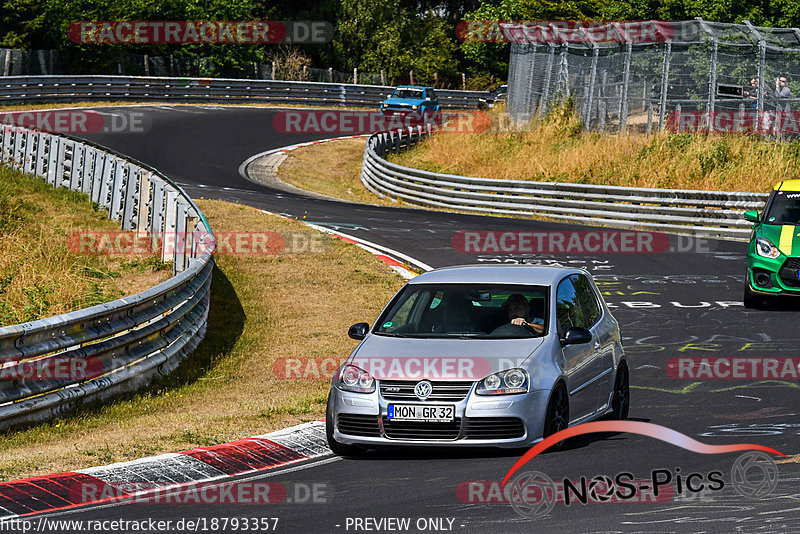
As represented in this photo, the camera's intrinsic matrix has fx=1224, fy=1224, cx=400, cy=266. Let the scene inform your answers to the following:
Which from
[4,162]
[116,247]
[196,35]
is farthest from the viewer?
[196,35]

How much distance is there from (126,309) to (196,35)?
52.4 m

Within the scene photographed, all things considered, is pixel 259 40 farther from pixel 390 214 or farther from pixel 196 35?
pixel 390 214

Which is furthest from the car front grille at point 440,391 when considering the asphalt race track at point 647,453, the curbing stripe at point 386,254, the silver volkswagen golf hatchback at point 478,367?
the curbing stripe at point 386,254

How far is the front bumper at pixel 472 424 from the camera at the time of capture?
28.9 ft

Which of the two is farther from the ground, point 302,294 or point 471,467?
point 471,467

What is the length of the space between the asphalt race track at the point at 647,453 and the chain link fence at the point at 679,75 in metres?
7.86

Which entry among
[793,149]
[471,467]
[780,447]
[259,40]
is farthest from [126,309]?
[259,40]

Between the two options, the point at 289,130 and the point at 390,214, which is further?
the point at 289,130

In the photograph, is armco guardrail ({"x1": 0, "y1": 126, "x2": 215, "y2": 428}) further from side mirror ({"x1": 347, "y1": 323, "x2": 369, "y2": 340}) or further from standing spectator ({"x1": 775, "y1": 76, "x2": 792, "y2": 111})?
standing spectator ({"x1": 775, "y1": 76, "x2": 792, "y2": 111})

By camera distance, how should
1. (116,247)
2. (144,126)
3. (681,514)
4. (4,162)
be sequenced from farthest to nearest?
(144,126) → (4,162) → (116,247) → (681,514)

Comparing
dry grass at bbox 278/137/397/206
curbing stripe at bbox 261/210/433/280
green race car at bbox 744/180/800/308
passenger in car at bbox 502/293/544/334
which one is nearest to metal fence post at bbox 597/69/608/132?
dry grass at bbox 278/137/397/206

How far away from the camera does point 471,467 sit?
8.77 meters

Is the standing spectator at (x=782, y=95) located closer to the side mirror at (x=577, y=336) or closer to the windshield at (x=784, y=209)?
the windshield at (x=784, y=209)

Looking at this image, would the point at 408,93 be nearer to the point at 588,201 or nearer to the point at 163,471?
the point at 588,201
